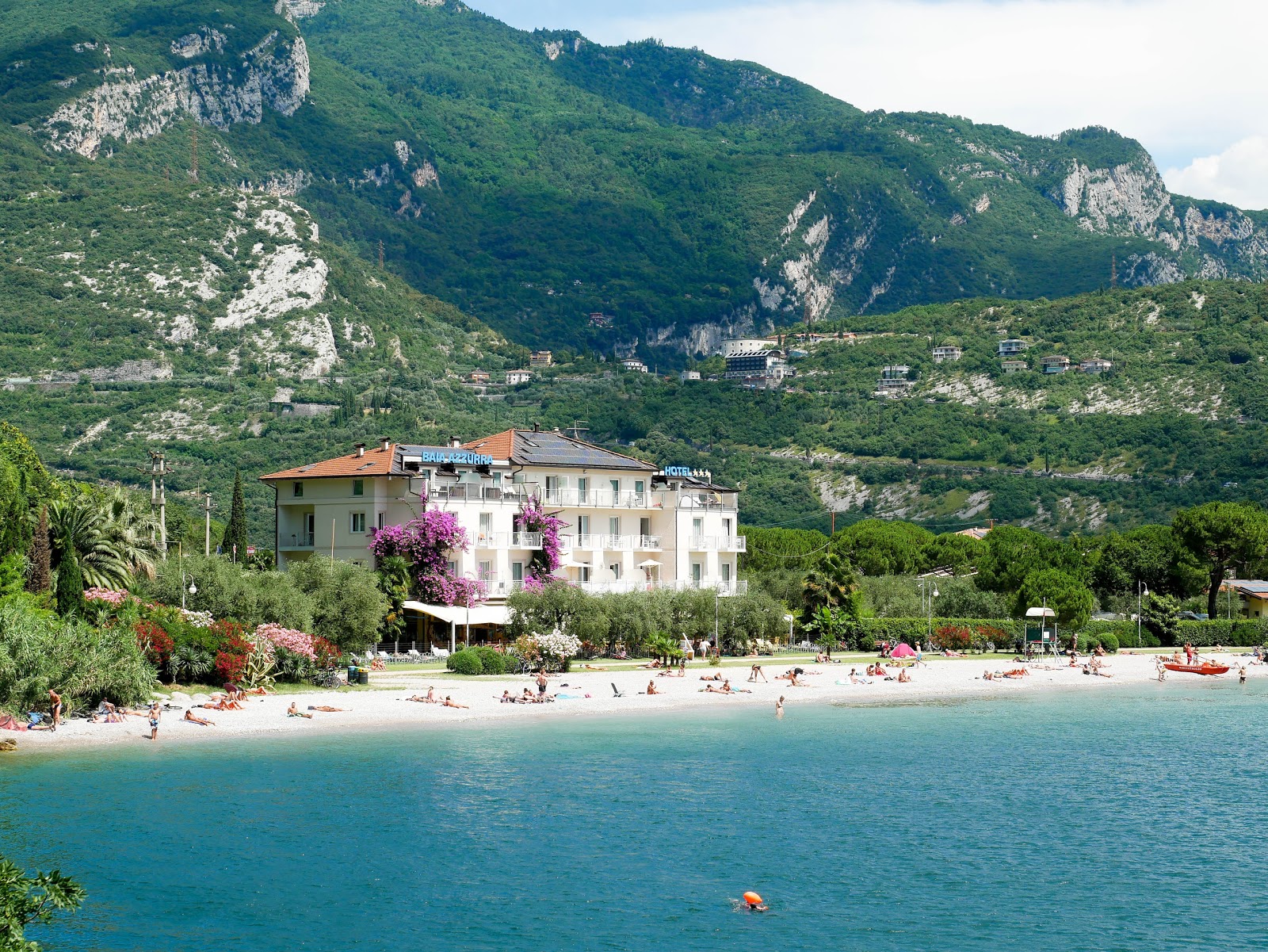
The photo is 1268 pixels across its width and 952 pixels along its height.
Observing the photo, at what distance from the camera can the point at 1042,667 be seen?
73.5 m

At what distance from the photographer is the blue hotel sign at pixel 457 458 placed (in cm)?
7000

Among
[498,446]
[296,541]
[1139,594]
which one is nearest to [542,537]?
[498,446]

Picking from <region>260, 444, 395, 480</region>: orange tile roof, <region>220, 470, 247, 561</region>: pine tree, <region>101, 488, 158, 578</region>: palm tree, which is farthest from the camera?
<region>220, 470, 247, 561</region>: pine tree

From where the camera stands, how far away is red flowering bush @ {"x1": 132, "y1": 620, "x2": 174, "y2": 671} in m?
47.4

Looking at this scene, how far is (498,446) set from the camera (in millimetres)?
75125

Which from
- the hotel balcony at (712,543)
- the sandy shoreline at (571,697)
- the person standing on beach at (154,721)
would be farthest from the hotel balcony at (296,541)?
the person standing on beach at (154,721)

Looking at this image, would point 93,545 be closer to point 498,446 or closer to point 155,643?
point 155,643

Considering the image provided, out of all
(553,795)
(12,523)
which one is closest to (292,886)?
(553,795)

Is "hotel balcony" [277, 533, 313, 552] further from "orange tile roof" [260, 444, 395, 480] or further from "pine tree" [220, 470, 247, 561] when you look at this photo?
"orange tile roof" [260, 444, 395, 480]

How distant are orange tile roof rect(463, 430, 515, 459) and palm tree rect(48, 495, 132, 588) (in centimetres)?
2068

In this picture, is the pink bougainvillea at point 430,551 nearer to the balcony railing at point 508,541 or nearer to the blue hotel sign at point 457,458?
the balcony railing at point 508,541

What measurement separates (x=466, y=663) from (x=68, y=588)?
1620cm

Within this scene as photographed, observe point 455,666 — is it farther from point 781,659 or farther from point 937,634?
point 937,634

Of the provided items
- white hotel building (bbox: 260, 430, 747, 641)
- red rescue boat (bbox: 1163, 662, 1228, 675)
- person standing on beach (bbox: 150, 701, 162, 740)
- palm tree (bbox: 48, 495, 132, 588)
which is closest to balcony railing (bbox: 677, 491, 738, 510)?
white hotel building (bbox: 260, 430, 747, 641)
